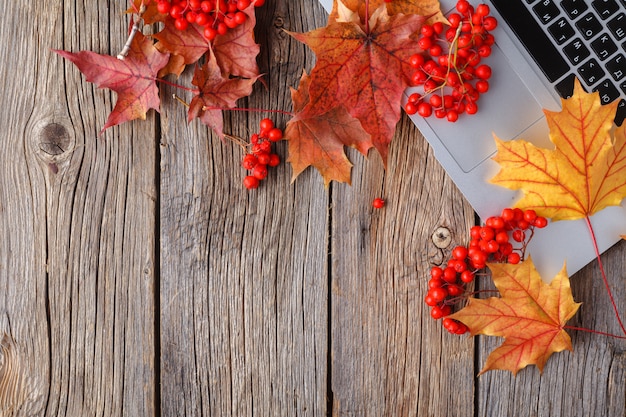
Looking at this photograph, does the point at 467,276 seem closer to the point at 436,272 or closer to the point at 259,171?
the point at 436,272

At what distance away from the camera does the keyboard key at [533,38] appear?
0.90 m

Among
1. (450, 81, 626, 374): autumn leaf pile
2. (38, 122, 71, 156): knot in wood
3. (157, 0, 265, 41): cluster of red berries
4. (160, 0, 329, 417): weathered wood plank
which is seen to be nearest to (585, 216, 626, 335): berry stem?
(450, 81, 626, 374): autumn leaf pile

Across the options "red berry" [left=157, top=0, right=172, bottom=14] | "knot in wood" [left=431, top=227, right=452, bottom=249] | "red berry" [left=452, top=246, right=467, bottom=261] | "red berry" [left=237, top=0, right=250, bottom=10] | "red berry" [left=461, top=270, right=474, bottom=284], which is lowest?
"red berry" [left=461, top=270, right=474, bottom=284]

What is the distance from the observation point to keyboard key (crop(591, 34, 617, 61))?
894mm

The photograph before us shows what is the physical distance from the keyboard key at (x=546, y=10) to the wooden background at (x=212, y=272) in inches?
10.4

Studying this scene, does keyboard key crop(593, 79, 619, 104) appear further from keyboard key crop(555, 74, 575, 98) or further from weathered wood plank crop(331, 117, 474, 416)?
weathered wood plank crop(331, 117, 474, 416)

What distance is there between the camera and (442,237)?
3.34ft

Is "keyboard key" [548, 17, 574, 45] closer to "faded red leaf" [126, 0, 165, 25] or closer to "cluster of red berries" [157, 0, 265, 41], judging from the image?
"cluster of red berries" [157, 0, 265, 41]

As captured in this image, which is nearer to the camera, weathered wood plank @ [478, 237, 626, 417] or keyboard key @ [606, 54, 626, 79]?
keyboard key @ [606, 54, 626, 79]

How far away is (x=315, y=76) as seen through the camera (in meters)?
0.89

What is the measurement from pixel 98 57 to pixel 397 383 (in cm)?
76

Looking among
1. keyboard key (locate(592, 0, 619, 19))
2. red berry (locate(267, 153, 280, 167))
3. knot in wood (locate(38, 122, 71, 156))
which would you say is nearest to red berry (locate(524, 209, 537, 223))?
keyboard key (locate(592, 0, 619, 19))

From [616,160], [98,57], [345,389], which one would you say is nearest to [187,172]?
[98,57]

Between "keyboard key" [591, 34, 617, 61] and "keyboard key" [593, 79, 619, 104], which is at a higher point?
Result: "keyboard key" [591, 34, 617, 61]
